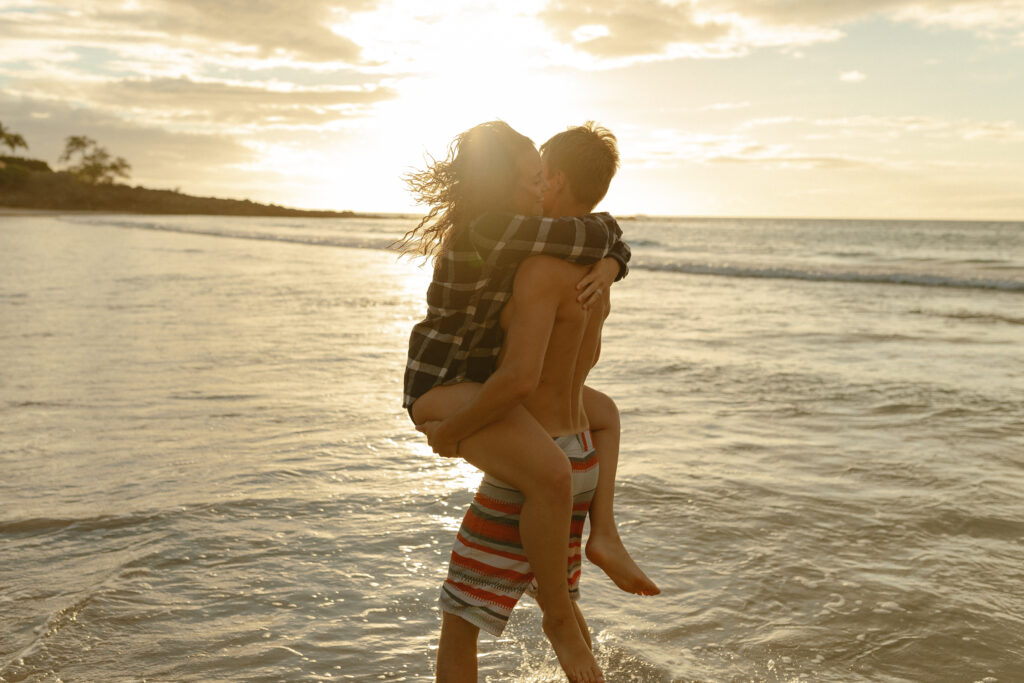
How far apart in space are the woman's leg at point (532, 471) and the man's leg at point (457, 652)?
0.29 metres

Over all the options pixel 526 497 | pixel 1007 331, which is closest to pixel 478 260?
pixel 526 497

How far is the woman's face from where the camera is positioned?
2363mm

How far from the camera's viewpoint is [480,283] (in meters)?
2.35

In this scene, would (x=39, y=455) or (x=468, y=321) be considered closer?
(x=468, y=321)

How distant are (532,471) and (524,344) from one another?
0.38 m

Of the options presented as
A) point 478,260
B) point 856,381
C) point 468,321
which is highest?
point 478,260

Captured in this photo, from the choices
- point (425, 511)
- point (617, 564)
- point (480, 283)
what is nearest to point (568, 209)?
point (480, 283)

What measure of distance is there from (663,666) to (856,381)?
20.4 ft

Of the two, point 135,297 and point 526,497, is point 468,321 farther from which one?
point 135,297

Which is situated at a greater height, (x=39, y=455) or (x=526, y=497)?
(x=526, y=497)

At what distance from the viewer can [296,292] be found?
16469mm

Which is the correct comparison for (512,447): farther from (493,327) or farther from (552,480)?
(493,327)

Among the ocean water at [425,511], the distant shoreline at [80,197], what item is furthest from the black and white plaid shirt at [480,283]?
the distant shoreline at [80,197]

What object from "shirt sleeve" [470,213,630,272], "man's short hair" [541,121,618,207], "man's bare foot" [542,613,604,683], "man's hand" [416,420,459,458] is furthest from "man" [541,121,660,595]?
"man's hand" [416,420,459,458]
